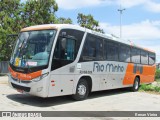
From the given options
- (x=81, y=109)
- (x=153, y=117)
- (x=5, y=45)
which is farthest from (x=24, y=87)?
(x=5, y=45)

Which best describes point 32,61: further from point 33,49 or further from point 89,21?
point 89,21

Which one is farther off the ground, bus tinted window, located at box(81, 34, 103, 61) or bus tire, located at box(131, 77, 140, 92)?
bus tinted window, located at box(81, 34, 103, 61)

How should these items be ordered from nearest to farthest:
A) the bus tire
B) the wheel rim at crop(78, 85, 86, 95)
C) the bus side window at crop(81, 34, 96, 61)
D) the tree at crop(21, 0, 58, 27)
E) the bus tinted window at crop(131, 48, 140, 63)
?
the wheel rim at crop(78, 85, 86, 95), the bus side window at crop(81, 34, 96, 61), the bus tinted window at crop(131, 48, 140, 63), the bus tire, the tree at crop(21, 0, 58, 27)

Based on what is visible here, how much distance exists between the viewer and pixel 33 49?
37.5 ft

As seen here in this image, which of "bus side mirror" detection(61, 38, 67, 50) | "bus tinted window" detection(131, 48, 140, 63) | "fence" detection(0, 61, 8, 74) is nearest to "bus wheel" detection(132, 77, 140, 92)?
"bus tinted window" detection(131, 48, 140, 63)

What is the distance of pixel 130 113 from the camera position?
10727mm

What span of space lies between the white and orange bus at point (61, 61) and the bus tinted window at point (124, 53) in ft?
3.44

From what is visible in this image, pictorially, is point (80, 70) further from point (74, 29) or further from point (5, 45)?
point (5, 45)

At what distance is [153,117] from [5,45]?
80.7 feet

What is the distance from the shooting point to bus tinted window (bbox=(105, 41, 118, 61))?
49.5ft

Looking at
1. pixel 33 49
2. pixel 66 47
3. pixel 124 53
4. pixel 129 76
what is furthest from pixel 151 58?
pixel 33 49

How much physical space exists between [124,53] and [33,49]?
718 cm

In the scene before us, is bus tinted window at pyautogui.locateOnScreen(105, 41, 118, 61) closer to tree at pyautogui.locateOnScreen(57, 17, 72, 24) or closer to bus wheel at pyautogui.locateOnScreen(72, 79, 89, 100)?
bus wheel at pyautogui.locateOnScreen(72, 79, 89, 100)

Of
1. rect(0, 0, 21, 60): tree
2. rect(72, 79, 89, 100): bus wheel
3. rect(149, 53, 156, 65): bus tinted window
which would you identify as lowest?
rect(72, 79, 89, 100): bus wheel
